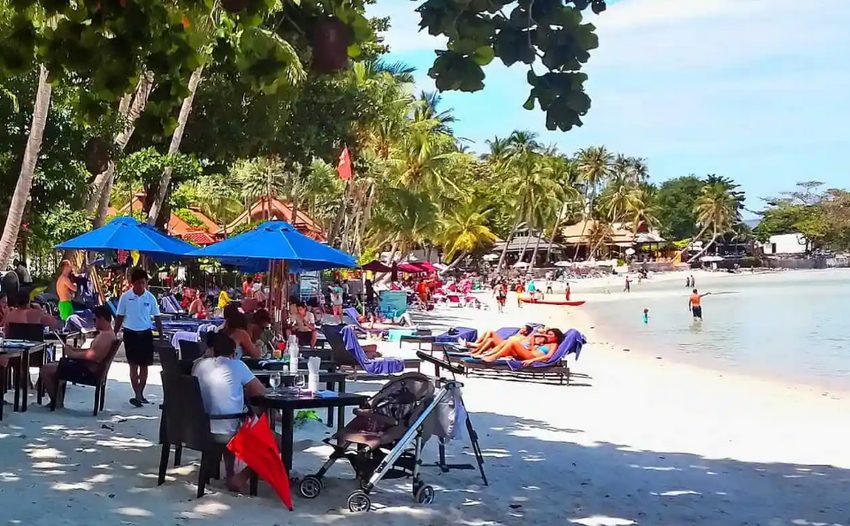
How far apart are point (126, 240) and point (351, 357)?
4.43 meters

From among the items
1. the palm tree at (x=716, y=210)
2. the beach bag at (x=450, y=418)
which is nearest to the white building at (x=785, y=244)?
the palm tree at (x=716, y=210)

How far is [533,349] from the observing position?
13.6m

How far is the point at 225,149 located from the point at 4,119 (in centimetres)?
602

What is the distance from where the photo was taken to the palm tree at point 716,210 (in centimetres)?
10394

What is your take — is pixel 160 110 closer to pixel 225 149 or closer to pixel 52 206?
pixel 52 206

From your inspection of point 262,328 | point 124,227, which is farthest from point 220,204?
point 262,328

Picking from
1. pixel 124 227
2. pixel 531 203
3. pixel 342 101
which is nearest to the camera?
pixel 124 227

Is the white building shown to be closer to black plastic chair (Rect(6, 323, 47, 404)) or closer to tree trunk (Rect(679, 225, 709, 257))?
tree trunk (Rect(679, 225, 709, 257))

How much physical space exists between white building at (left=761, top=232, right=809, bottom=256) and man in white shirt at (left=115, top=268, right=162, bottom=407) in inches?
4563

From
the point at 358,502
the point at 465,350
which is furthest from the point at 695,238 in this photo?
the point at 358,502

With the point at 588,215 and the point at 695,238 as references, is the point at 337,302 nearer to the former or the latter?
the point at 588,215

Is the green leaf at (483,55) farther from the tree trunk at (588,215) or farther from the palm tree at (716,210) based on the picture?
the palm tree at (716,210)

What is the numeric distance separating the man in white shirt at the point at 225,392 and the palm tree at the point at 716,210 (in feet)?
335

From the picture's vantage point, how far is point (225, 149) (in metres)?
21.3
